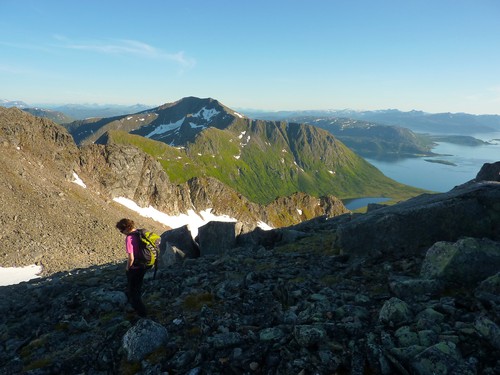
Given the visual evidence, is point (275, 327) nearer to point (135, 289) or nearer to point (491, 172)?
point (135, 289)

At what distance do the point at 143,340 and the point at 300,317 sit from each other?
4449mm

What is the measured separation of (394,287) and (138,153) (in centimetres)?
12750

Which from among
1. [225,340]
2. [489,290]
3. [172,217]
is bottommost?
[172,217]

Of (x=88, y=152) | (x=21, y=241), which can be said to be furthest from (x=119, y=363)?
(x=88, y=152)

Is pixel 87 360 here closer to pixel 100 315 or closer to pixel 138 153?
pixel 100 315

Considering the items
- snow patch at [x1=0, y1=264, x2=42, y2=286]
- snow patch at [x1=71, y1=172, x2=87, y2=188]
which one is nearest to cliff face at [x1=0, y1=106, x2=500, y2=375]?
snow patch at [x1=0, y1=264, x2=42, y2=286]

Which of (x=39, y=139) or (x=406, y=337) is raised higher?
(x=406, y=337)

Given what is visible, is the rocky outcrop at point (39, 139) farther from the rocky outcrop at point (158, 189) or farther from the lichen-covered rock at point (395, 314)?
the lichen-covered rock at point (395, 314)

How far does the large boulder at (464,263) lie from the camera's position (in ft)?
35.3

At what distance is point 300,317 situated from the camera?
9336 millimetres

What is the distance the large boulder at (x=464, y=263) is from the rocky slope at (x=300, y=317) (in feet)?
0.11

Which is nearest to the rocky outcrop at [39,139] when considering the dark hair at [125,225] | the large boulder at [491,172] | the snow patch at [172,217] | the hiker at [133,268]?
the snow patch at [172,217]

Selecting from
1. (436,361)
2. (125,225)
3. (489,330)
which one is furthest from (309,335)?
(125,225)

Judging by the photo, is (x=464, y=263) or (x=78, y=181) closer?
(x=464, y=263)
